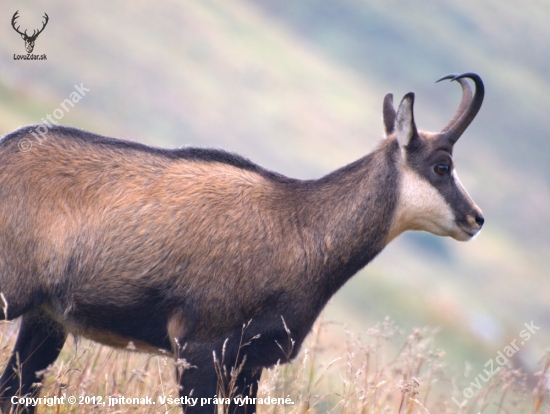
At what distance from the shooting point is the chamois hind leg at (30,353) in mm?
7133

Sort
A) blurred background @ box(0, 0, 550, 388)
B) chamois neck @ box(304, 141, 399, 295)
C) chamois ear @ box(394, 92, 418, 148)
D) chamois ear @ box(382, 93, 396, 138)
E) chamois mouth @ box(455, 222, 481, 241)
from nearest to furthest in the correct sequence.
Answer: chamois ear @ box(394, 92, 418, 148)
chamois neck @ box(304, 141, 399, 295)
chamois mouth @ box(455, 222, 481, 241)
chamois ear @ box(382, 93, 396, 138)
blurred background @ box(0, 0, 550, 388)

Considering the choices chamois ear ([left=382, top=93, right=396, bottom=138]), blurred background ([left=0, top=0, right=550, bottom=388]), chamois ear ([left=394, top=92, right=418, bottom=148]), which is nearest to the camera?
chamois ear ([left=394, top=92, right=418, bottom=148])

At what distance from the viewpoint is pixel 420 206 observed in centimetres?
715

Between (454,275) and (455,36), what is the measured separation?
113034 mm

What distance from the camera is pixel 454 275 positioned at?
71312 millimetres

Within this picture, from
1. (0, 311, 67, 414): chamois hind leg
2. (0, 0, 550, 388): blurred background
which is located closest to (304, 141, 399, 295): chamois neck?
(0, 311, 67, 414): chamois hind leg

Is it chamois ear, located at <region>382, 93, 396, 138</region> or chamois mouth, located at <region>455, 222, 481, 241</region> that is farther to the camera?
chamois ear, located at <region>382, 93, 396, 138</region>

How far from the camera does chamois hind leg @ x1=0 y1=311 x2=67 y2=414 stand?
7.13 metres

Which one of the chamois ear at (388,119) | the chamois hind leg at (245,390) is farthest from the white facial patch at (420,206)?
the chamois hind leg at (245,390)

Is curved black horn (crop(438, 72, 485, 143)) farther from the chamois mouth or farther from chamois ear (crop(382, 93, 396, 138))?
the chamois mouth

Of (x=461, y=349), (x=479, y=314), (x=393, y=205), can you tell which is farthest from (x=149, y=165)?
(x=479, y=314)

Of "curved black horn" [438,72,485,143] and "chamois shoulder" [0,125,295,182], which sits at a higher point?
"curved black horn" [438,72,485,143]

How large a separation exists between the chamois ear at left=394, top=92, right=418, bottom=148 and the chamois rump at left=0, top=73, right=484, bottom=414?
11 millimetres

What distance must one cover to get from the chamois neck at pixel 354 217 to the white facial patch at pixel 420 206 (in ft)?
0.23
